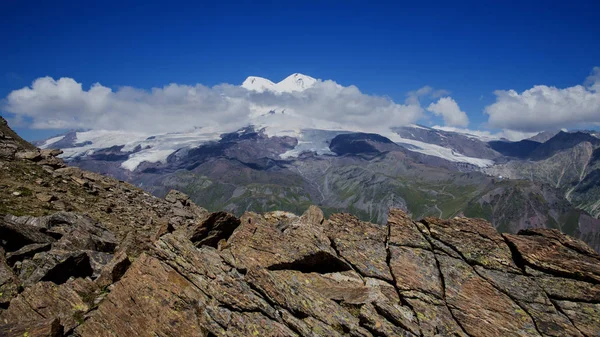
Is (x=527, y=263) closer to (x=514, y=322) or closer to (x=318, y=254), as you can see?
(x=514, y=322)

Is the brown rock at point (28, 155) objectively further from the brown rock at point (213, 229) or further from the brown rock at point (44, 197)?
the brown rock at point (213, 229)

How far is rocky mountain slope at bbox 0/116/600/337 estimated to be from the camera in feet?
63.7

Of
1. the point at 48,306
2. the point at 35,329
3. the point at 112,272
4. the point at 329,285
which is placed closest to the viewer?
the point at 35,329

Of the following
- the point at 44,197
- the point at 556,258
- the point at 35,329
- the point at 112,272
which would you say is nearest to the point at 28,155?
the point at 44,197

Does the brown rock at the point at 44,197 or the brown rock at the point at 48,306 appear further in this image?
the brown rock at the point at 44,197

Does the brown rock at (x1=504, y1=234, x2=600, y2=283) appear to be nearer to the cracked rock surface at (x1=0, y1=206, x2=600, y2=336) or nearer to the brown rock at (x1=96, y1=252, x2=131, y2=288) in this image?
the cracked rock surface at (x1=0, y1=206, x2=600, y2=336)

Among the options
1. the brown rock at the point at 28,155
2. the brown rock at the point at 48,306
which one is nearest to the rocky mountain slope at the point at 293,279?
the brown rock at the point at 48,306

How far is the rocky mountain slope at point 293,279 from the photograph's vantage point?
63.7 feet

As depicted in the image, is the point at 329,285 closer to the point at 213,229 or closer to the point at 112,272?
the point at 213,229

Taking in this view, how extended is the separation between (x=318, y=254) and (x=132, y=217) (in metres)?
26.2

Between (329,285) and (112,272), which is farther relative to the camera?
(329,285)

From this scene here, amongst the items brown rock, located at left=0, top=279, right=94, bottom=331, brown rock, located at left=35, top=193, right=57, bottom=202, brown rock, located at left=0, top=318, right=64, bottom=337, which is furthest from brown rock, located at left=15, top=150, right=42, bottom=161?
brown rock, located at left=0, top=318, right=64, bottom=337

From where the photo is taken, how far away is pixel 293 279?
24.4 metres

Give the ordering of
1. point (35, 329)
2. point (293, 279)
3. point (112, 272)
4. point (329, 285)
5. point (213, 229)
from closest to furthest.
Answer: point (35, 329) < point (112, 272) < point (329, 285) < point (293, 279) < point (213, 229)
